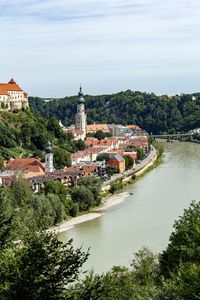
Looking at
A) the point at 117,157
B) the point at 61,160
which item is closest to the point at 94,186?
the point at 61,160

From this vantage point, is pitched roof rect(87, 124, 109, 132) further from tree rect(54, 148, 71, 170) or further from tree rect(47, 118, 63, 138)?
tree rect(54, 148, 71, 170)

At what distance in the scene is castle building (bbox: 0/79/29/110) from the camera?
31.8 meters

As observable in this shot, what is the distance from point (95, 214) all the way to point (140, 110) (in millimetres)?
41274

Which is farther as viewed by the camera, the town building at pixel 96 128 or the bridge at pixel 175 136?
the bridge at pixel 175 136

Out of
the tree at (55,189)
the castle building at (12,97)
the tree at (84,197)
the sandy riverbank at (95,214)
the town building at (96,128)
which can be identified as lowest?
the sandy riverbank at (95,214)

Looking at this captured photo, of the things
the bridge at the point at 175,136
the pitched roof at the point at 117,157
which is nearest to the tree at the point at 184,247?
the pitched roof at the point at 117,157

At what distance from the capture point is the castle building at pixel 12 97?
31.8 metres

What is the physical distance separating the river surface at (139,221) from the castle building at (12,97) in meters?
8.42

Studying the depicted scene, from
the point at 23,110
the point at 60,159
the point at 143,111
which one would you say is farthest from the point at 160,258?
the point at 143,111

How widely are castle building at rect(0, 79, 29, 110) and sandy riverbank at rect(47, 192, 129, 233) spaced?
11817 mm

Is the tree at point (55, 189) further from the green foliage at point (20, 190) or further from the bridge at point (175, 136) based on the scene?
the bridge at point (175, 136)

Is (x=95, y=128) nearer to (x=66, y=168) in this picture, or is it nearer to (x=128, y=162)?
(x=128, y=162)

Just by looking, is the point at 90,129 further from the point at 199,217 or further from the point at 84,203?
the point at 199,217

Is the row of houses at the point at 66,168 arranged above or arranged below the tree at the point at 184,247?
below
